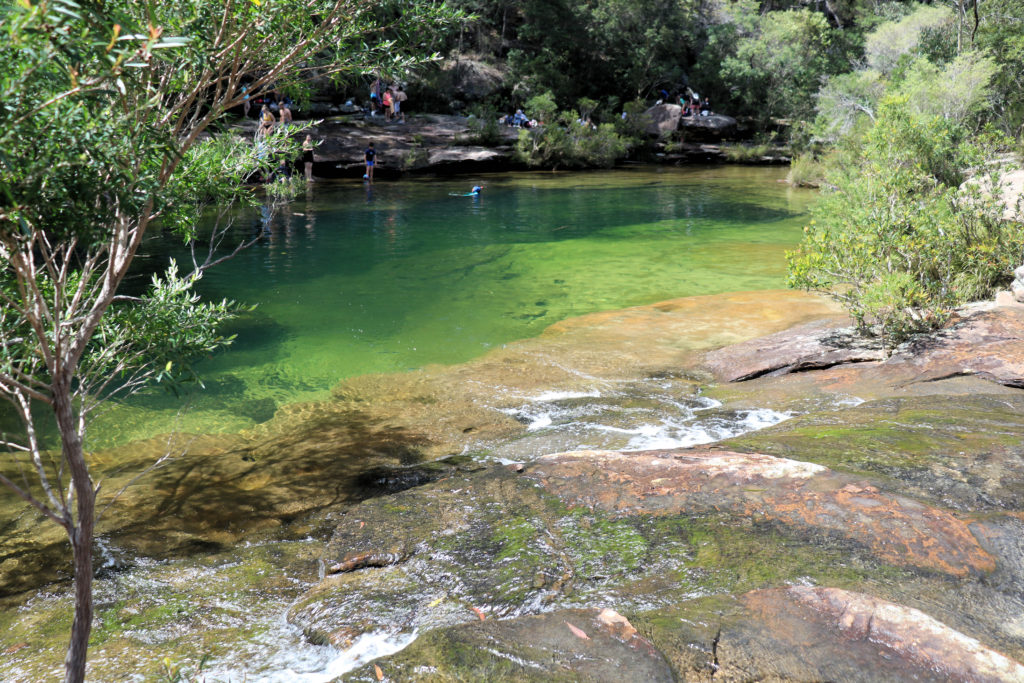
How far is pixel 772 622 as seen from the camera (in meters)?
4.03

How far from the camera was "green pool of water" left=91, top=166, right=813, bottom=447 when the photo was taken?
11094 mm

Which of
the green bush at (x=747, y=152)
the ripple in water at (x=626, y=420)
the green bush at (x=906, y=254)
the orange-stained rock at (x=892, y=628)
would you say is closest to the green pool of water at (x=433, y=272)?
the ripple in water at (x=626, y=420)

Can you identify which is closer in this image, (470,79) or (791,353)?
(791,353)

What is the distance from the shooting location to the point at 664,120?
147 feet

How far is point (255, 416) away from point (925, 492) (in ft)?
25.5

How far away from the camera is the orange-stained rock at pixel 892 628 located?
11.7ft

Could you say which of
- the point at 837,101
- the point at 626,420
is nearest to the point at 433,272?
the point at 626,420

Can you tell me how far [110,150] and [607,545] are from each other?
3.96m

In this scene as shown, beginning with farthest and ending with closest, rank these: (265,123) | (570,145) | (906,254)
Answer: (570,145)
(265,123)
(906,254)

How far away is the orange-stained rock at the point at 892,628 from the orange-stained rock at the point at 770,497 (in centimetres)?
58

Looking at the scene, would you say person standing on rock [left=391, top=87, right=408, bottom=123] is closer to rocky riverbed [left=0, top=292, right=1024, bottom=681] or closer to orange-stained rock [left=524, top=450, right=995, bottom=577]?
rocky riverbed [left=0, top=292, right=1024, bottom=681]

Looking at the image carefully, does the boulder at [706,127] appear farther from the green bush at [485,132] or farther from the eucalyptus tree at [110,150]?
the eucalyptus tree at [110,150]

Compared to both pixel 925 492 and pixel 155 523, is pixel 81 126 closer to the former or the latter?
pixel 155 523

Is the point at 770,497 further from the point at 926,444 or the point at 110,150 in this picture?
the point at 110,150
